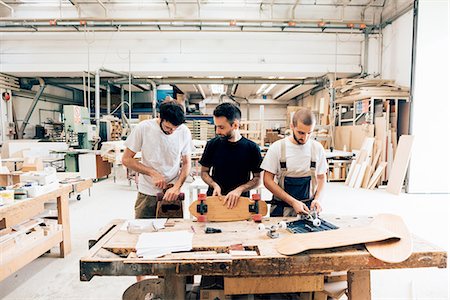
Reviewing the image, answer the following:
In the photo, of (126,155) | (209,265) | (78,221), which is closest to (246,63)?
(78,221)

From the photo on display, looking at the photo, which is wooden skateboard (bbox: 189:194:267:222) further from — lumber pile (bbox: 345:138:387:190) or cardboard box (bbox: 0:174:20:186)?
lumber pile (bbox: 345:138:387:190)

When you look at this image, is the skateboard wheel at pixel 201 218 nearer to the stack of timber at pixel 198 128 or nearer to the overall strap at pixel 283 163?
the overall strap at pixel 283 163

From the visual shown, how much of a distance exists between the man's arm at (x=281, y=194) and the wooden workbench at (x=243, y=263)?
41 cm

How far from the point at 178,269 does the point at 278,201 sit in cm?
93

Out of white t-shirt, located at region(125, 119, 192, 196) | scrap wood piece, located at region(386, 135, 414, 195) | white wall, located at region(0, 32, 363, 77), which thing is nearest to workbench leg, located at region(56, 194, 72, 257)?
white t-shirt, located at region(125, 119, 192, 196)

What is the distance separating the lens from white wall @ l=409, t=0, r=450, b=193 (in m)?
4.94

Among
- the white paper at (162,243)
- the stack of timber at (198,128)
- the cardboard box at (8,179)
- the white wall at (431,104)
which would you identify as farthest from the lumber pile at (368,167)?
the cardboard box at (8,179)

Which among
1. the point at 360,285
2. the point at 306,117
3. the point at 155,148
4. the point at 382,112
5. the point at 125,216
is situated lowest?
the point at 125,216

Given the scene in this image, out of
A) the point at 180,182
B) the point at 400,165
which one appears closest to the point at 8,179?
the point at 180,182

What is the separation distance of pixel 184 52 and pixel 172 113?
5.30 m

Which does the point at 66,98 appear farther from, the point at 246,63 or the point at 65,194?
the point at 65,194

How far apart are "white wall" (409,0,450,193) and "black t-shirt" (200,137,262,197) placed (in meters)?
4.47

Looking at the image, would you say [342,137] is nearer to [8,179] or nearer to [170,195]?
[170,195]

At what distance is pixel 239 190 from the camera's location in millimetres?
1642
